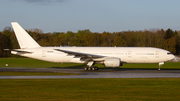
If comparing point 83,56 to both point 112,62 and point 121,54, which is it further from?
point 121,54

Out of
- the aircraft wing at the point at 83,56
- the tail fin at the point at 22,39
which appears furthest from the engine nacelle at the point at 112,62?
the tail fin at the point at 22,39

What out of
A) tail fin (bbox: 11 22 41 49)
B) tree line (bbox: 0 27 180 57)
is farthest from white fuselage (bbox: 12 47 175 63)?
tree line (bbox: 0 27 180 57)

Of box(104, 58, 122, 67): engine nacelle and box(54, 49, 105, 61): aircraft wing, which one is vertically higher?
box(54, 49, 105, 61): aircraft wing

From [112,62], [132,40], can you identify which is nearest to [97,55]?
[112,62]

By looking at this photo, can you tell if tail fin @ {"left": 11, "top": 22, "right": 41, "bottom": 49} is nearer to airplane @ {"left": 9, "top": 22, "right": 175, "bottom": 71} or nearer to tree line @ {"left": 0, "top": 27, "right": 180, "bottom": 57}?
airplane @ {"left": 9, "top": 22, "right": 175, "bottom": 71}

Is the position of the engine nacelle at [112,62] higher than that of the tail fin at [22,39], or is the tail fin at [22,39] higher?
the tail fin at [22,39]

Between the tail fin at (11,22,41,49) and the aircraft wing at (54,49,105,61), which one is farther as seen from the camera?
the tail fin at (11,22,41,49)

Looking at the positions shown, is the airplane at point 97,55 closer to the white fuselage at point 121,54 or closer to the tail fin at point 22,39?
the white fuselage at point 121,54

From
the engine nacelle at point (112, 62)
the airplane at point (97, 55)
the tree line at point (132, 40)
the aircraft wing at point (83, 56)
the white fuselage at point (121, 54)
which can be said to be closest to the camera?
the engine nacelle at point (112, 62)
